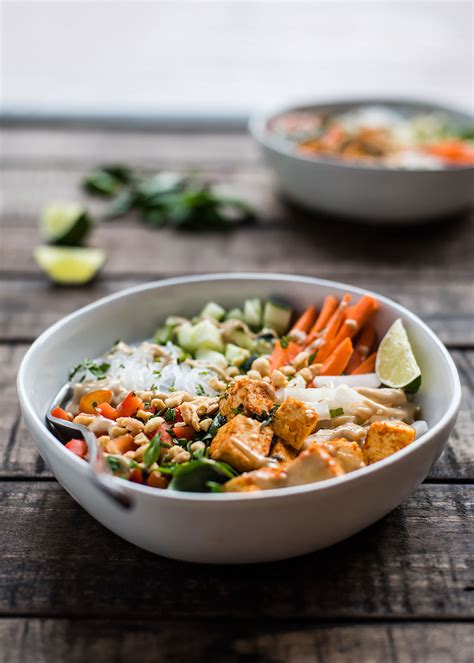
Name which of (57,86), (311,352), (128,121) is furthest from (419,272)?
(57,86)

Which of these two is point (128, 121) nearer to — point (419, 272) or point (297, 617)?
point (419, 272)

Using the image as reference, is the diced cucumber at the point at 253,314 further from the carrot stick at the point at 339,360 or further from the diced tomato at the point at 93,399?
Answer: the diced tomato at the point at 93,399

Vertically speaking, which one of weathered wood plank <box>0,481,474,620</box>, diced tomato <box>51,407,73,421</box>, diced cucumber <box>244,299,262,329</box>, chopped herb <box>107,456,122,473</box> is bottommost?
weathered wood plank <box>0,481,474,620</box>

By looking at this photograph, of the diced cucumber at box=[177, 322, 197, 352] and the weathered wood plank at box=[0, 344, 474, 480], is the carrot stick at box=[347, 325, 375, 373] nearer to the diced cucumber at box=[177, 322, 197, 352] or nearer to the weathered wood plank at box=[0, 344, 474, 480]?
the weathered wood plank at box=[0, 344, 474, 480]

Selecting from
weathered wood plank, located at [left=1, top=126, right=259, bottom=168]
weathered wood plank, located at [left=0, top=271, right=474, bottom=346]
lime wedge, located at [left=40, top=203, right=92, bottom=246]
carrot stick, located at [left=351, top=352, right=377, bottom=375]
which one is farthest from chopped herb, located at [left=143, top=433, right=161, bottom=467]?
weathered wood plank, located at [left=1, top=126, right=259, bottom=168]

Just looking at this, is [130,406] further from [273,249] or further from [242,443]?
[273,249]

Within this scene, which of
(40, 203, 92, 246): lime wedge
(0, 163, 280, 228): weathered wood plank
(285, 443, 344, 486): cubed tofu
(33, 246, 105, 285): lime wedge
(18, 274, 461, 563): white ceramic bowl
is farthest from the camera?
(0, 163, 280, 228): weathered wood plank

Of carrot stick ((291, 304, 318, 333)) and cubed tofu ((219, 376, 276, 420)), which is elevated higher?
cubed tofu ((219, 376, 276, 420))
